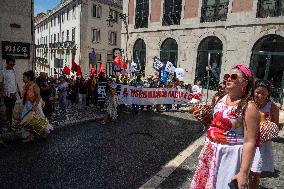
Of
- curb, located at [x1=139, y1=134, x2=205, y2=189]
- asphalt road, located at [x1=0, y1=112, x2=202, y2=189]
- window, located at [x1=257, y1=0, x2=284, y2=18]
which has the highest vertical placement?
window, located at [x1=257, y1=0, x2=284, y2=18]

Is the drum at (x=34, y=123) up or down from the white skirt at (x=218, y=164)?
down

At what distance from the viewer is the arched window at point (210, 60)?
16.4 m

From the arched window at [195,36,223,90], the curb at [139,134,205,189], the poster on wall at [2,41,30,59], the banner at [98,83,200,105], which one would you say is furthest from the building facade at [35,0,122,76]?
the curb at [139,134,205,189]

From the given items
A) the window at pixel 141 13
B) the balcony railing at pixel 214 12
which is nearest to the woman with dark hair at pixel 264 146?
the balcony railing at pixel 214 12

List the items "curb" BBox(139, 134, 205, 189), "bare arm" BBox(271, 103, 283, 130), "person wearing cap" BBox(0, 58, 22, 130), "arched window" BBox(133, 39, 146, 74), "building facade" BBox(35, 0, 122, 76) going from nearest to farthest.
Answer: "bare arm" BBox(271, 103, 283, 130) → "curb" BBox(139, 134, 205, 189) → "person wearing cap" BBox(0, 58, 22, 130) → "arched window" BBox(133, 39, 146, 74) → "building facade" BBox(35, 0, 122, 76)

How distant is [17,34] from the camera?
29.5 ft

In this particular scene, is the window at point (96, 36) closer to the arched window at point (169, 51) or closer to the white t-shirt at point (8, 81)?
the arched window at point (169, 51)

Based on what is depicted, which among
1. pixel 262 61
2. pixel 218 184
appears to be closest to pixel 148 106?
pixel 262 61

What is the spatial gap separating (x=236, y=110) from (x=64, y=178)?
142 inches

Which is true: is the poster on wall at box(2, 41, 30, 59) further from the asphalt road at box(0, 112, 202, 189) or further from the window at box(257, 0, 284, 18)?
the window at box(257, 0, 284, 18)

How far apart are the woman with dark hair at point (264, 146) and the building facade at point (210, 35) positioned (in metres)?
8.75

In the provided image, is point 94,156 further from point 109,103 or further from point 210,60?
point 210,60

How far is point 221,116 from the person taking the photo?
2660 millimetres

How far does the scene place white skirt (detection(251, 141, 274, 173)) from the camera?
3948 mm
